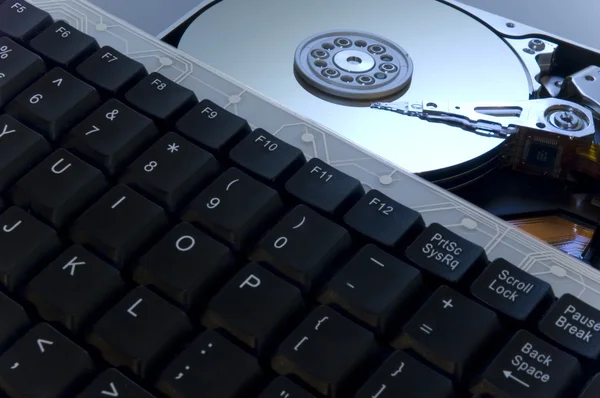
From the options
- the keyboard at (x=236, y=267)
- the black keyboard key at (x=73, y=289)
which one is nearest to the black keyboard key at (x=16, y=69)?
the keyboard at (x=236, y=267)

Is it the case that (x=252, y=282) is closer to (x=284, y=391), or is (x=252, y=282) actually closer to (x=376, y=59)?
(x=284, y=391)

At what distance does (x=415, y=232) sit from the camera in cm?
31

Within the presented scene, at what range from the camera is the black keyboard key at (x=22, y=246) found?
0.95 ft

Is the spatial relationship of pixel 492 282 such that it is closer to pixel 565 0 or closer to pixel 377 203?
pixel 377 203

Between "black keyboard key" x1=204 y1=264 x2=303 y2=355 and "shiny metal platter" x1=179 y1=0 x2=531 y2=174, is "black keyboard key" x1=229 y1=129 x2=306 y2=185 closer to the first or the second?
"black keyboard key" x1=204 y1=264 x2=303 y2=355

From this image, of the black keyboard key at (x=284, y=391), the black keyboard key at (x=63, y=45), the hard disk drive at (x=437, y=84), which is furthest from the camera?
the hard disk drive at (x=437, y=84)

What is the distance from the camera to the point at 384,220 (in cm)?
31

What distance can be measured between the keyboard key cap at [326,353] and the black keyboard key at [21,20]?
0.71 feet

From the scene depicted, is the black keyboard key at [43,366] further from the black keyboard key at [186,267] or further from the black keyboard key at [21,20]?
the black keyboard key at [21,20]

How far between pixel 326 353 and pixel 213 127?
0.41 ft

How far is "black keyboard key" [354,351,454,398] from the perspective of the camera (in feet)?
0.84

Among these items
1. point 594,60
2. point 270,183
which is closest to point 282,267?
point 270,183

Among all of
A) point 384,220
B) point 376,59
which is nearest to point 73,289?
point 384,220

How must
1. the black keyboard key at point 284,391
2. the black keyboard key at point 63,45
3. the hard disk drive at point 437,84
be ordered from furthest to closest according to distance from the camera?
the hard disk drive at point 437,84
the black keyboard key at point 63,45
the black keyboard key at point 284,391
